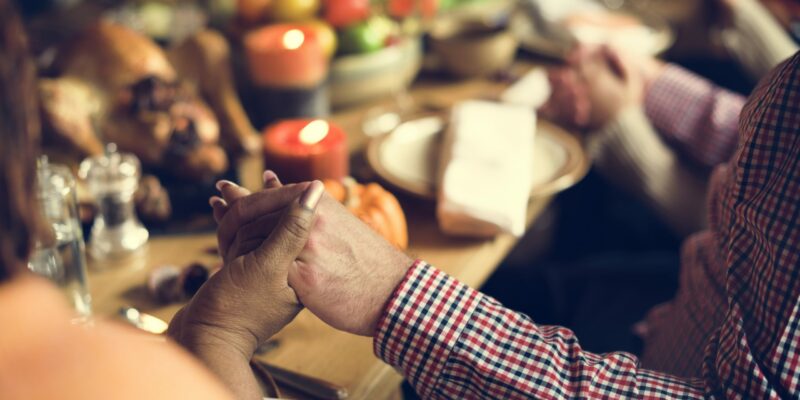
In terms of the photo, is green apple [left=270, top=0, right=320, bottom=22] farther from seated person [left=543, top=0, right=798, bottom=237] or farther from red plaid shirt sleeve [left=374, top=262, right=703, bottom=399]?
red plaid shirt sleeve [left=374, top=262, right=703, bottom=399]

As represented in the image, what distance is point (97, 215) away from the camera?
1021 mm

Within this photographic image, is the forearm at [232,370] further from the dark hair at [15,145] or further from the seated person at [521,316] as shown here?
the dark hair at [15,145]

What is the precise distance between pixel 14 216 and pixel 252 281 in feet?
1.10

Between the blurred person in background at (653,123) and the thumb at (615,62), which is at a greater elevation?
the thumb at (615,62)

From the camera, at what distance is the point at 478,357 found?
75 cm

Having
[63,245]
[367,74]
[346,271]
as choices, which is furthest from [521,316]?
[367,74]

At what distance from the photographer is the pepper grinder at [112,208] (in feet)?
3.13

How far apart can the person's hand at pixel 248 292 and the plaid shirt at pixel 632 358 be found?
0.12 meters

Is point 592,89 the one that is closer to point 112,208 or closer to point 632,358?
point 632,358

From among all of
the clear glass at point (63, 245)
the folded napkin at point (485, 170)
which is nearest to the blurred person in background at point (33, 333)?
the clear glass at point (63, 245)

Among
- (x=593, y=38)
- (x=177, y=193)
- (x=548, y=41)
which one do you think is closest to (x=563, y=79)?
(x=593, y=38)

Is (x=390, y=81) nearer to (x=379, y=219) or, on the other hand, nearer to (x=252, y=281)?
(x=379, y=219)

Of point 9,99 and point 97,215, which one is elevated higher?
point 9,99

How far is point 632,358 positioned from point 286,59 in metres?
0.73
